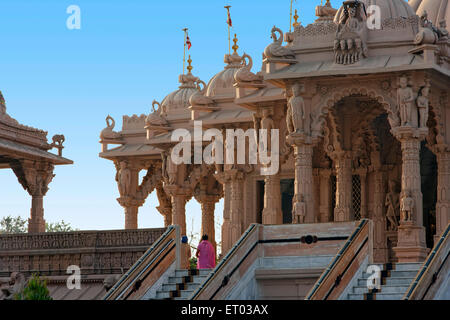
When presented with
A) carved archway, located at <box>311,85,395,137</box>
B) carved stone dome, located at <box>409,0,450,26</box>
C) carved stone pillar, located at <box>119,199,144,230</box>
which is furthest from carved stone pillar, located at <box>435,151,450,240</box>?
carved stone pillar, located at <box>119,199,144,230</box>

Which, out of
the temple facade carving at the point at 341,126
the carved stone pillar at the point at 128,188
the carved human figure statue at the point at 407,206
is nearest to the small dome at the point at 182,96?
the temple facade carving at the point at 341,126

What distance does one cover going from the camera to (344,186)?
3228cm

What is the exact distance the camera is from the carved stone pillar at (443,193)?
99.0 ft

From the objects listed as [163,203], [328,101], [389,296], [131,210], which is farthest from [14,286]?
[163,203]

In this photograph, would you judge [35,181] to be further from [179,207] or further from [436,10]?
[436,10]

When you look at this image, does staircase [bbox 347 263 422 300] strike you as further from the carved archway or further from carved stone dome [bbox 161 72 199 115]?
carved stone dome [bbox 161 72 199 115]

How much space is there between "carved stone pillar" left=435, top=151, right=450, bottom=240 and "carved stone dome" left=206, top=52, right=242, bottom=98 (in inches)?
340

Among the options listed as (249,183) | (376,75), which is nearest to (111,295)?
(376,75)

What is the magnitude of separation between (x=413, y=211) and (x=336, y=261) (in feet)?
19.8

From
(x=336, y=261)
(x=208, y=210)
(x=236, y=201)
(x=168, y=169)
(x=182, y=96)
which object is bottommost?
(x=336, y=261)

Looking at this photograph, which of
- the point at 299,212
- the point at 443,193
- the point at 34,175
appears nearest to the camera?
the point at 299,212

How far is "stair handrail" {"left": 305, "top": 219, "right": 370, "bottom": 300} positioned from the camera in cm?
2238
